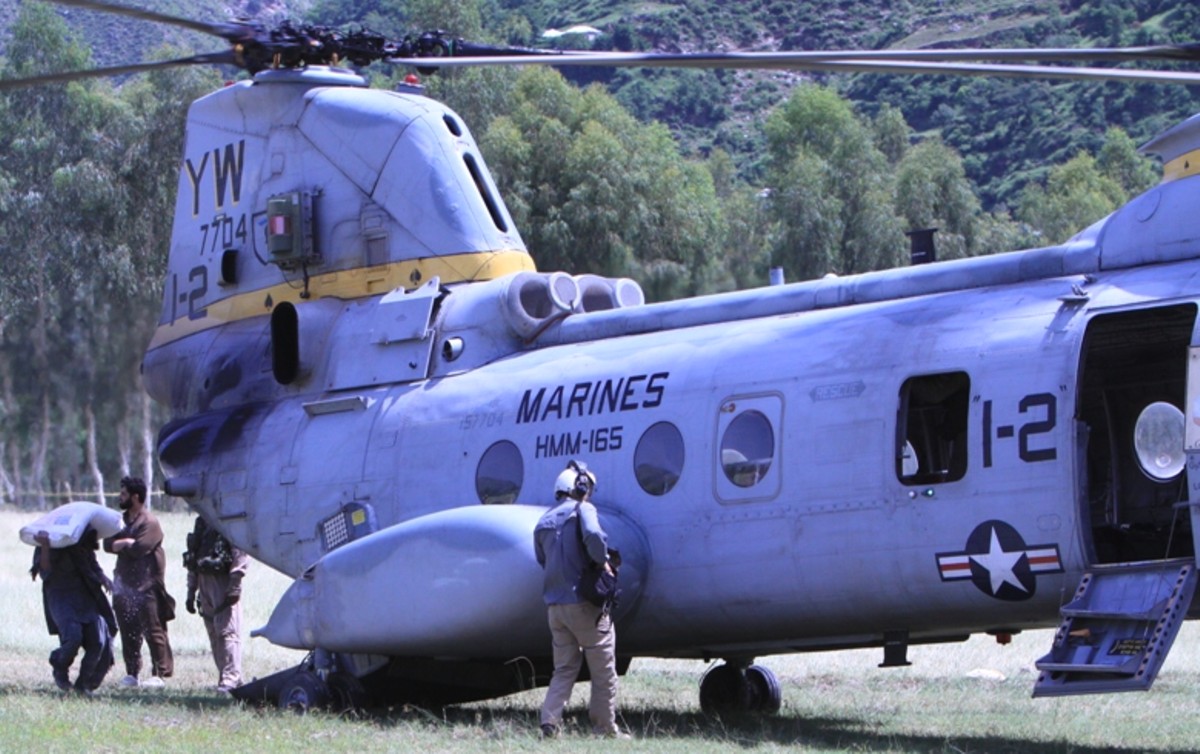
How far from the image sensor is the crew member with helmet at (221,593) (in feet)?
47.5

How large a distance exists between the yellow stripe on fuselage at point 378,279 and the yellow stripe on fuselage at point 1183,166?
5389 millimetres

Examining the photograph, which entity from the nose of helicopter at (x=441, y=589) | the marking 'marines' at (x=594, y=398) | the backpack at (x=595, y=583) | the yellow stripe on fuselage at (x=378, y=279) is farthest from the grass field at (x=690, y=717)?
the yellow stripe on fuselage at (x=378, y=279)

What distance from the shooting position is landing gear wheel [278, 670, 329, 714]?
1220 centimetres

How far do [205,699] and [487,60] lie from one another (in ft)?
17.7

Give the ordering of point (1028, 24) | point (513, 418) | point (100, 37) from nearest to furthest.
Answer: point (513, 418) → point (1028, 24) → point (100, 37)

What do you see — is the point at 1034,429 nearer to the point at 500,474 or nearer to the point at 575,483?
the point at 575,483

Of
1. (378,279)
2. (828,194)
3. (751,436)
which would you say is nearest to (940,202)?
(828,194)

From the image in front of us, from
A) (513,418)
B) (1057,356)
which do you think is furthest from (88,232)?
(1057,356)

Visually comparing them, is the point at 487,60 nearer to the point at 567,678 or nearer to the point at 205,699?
the point at 567,678

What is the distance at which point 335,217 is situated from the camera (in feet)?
47.1

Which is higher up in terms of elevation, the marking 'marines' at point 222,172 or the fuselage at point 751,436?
the marking 'marines' at point 222,172

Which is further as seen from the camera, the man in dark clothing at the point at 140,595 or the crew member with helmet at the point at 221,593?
the man in dark clothing at the point at 140,595

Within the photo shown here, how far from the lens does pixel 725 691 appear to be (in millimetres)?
13023

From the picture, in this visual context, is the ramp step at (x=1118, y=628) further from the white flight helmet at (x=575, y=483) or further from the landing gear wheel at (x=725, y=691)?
the landing gear wheel at (x=725, y=691)
